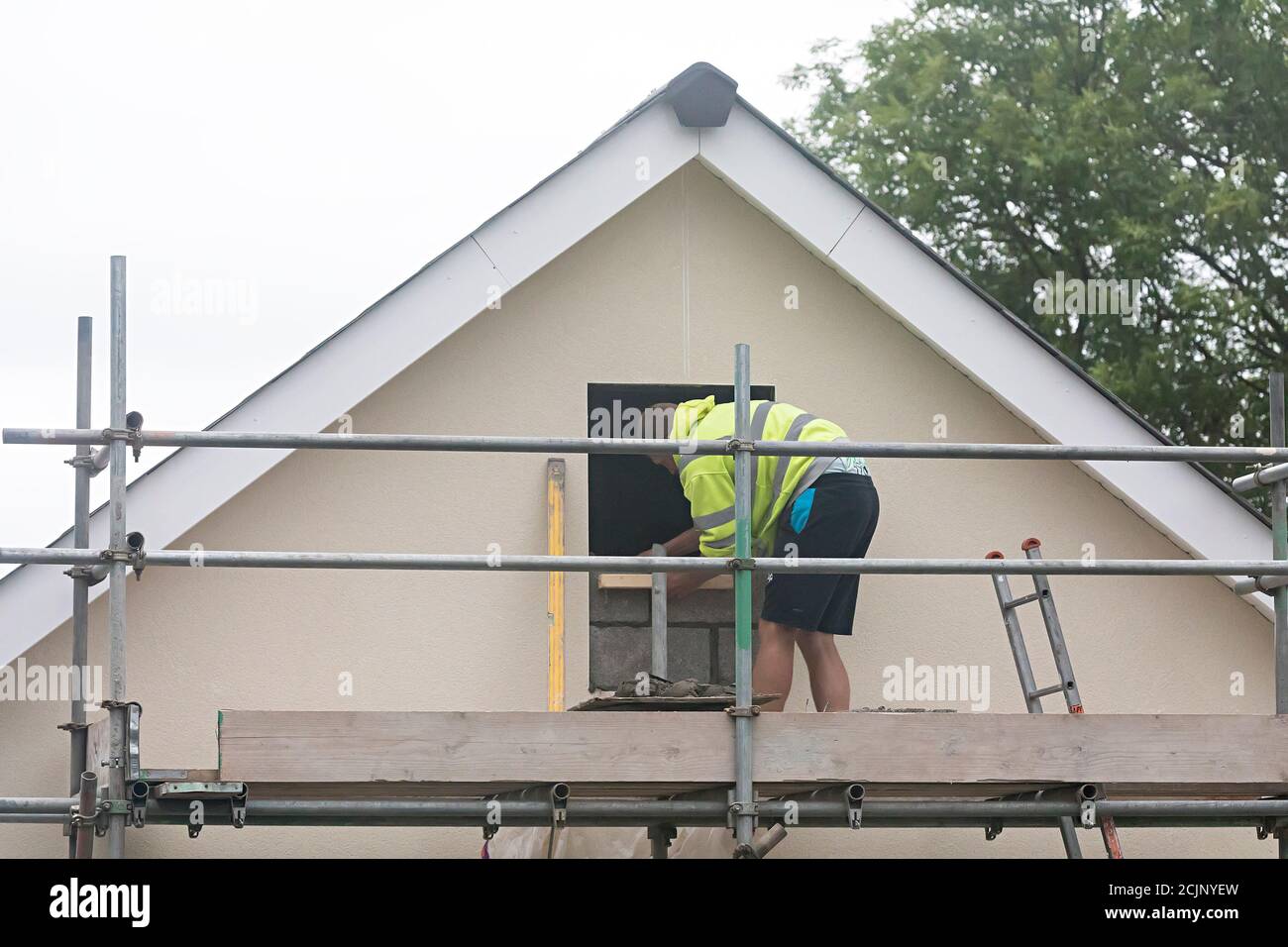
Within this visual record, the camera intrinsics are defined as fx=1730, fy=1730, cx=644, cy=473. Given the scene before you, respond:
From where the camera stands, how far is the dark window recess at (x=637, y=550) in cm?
768

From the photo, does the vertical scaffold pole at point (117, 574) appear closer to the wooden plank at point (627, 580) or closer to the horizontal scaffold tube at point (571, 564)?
the horizontal scaffold tube at point (571, 564)

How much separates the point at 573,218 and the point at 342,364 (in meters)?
1.19

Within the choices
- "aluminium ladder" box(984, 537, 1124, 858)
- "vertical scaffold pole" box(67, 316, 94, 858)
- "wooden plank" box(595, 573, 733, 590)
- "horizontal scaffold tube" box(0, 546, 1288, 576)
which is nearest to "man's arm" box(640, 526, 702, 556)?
"wooden plank" box(595, 573, 733, 590)

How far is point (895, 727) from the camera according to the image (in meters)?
5.86

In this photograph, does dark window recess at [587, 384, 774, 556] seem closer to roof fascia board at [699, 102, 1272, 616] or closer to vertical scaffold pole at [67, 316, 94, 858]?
roof fascia board at [699, 102, 1272, 616]

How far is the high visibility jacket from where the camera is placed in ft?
22.9

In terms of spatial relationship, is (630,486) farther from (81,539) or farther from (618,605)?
(81,539)

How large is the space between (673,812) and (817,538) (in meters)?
1.59

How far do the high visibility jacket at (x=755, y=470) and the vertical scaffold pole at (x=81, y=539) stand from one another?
7.52 feet

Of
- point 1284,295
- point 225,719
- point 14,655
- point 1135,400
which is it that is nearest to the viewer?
point 225,719

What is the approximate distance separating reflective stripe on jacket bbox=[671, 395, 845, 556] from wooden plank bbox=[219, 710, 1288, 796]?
1380 mm
